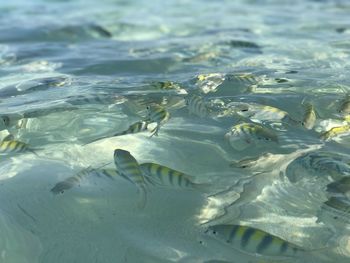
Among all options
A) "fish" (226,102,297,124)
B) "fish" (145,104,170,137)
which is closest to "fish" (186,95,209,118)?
"fish" (226,102,297,124)

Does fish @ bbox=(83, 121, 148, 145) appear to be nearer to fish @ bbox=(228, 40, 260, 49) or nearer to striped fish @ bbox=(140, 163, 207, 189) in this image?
striped fish @ bbox=(140, 163, 207, 189)

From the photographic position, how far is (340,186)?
3.77 meters

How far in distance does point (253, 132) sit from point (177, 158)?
0.72 metres

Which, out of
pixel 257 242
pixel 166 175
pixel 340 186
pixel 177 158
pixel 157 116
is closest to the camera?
pixel 257 242

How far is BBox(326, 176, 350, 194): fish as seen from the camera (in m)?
3.72

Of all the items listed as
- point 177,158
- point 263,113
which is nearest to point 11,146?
point 177,158

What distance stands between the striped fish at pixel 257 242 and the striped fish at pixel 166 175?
63 cm

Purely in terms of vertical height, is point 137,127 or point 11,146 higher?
point 11,146

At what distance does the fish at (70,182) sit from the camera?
3969 mm

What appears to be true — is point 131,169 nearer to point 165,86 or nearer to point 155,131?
point 155,131

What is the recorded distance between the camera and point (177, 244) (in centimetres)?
340

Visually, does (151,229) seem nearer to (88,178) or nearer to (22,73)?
(88,178)

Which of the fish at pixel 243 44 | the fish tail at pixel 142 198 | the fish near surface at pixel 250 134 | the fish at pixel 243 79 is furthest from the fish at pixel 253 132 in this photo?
the fish at pixel 243 44

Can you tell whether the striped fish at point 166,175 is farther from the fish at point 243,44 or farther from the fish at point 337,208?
the fish at point 243,44
